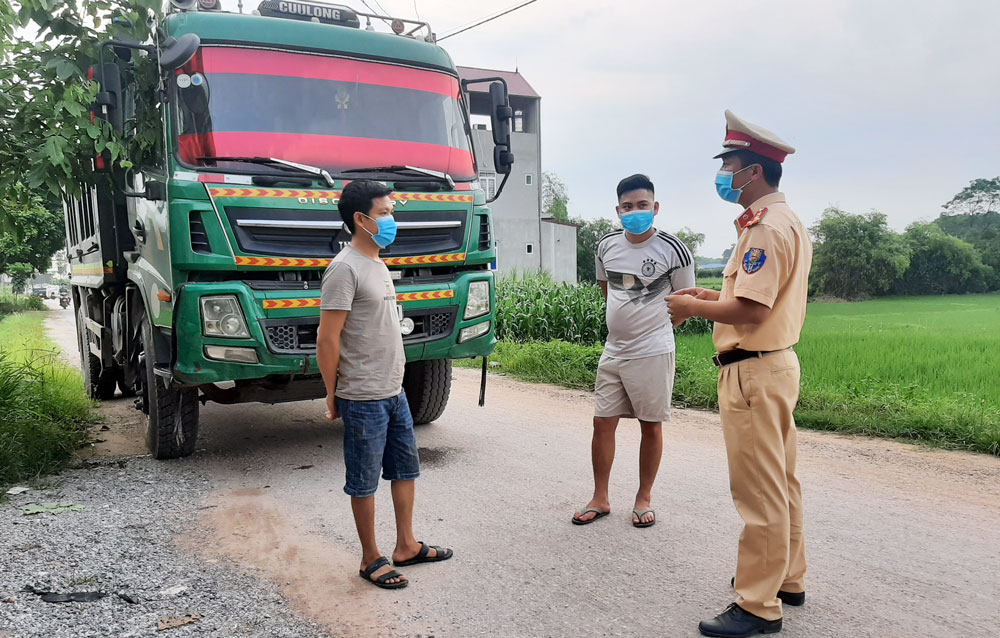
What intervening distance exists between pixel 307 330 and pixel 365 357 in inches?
68.1

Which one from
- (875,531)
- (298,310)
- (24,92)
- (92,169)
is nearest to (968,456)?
(875,531)

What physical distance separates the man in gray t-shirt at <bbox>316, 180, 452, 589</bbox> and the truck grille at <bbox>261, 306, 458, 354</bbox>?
5.04 feet

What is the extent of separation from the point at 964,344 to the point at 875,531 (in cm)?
797

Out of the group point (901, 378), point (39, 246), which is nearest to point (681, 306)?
point (901, 378)

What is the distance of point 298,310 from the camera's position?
4949mm

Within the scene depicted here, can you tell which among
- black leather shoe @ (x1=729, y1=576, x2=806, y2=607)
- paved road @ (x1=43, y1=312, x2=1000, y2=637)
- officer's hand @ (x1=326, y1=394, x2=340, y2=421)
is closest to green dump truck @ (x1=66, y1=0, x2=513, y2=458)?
paved road @ (x1=43, y1=312, x2=1000, y2=637)

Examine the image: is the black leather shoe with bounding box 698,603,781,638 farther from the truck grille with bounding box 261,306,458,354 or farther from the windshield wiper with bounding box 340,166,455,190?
the windshield wiper with bounding box 340,166,455,190

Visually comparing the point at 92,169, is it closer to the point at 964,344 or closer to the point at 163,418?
the point at 163,418

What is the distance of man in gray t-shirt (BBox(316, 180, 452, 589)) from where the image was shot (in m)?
3.37

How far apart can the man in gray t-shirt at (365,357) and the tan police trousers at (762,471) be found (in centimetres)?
147

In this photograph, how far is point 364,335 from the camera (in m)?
3.42

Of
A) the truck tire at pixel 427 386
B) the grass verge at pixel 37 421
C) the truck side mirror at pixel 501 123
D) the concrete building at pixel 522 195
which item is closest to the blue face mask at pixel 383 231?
the truck side mirror at pixel 501 123

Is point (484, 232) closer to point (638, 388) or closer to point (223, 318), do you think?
point (223, 318)

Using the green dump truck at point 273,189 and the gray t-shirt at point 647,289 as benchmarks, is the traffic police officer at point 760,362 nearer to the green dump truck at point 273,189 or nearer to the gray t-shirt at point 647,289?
the gray t-shirt at point 647,289
